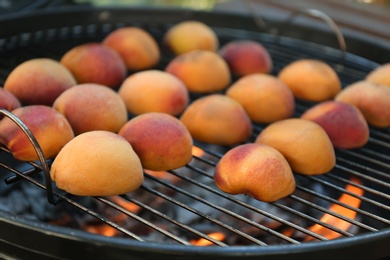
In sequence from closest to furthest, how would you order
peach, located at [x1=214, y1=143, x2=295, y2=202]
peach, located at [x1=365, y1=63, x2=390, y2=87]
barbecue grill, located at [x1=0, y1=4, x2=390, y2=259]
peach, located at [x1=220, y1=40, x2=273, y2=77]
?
1. barbecue grill, located at [x1=0, y1=4, x2=390, y2=259]
2. peach, located at [x1=214, y1=143, x2=295, y2=202]
3. peach, located at [x1=365, y1=63, x2=390, y2=87]
4. peach, located at [x1=220, y1=40, x2=273, y2=77]

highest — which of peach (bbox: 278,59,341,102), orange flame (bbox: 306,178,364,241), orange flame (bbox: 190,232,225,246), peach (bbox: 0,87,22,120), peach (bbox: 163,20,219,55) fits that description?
peach (bbox: 0,87,22,120)

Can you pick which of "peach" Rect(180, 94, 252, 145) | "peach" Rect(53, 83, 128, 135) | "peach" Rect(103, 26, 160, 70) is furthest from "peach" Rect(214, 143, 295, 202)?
"peach" Rect(103, 26, 160, 70)

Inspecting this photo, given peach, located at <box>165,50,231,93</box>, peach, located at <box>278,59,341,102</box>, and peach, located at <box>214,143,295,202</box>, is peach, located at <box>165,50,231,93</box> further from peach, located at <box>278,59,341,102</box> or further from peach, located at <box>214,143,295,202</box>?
peach, located at <box>214,143,295,202</box>

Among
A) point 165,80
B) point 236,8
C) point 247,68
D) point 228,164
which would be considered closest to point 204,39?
point 247,68

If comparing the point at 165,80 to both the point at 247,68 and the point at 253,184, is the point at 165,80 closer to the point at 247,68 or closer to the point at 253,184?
the point at 247,68

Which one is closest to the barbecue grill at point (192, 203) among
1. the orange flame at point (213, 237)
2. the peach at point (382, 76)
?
the orange flame at point (213, 237)
